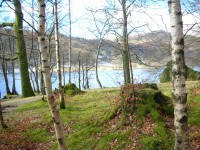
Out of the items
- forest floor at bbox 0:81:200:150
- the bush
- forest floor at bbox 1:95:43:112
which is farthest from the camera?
the bush

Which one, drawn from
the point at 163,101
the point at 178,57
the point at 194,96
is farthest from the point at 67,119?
the point at 178,57

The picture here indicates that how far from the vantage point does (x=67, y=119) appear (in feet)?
36.6

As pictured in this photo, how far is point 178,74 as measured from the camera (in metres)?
4.84

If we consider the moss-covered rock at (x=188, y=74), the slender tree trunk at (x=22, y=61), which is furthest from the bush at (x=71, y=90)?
the moss-covered rock at (x=188, y=74)

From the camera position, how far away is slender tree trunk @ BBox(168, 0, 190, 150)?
4672 millimetres

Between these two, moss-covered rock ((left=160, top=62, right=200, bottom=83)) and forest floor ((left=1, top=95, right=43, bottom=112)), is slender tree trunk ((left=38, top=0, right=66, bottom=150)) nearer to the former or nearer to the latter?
forest floor ((left=1, top=95, right=43, bottom=112))

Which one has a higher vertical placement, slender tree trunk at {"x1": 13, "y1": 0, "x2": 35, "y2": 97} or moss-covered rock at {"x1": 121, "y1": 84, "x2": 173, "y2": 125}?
slender tree trunk at {"x1": 13, "y1": 0, "x2": 35, "y2": 97}

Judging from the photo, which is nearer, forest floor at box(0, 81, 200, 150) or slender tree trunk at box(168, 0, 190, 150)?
slender tree trunk at box(168, 0, 190, 150)

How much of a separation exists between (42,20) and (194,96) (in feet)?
29.1

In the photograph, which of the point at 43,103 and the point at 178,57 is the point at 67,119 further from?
the point at 178,57

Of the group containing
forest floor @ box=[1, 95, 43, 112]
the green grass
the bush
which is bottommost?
the green grass

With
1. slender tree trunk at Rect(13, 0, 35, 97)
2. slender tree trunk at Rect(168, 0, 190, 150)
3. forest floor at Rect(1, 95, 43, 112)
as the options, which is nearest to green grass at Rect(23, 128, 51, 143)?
slender tree trunk at Rect(168, 0, 190, 150)

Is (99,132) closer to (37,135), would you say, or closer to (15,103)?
(37,135)

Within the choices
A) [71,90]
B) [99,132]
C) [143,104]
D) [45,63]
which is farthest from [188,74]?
[45,63]
